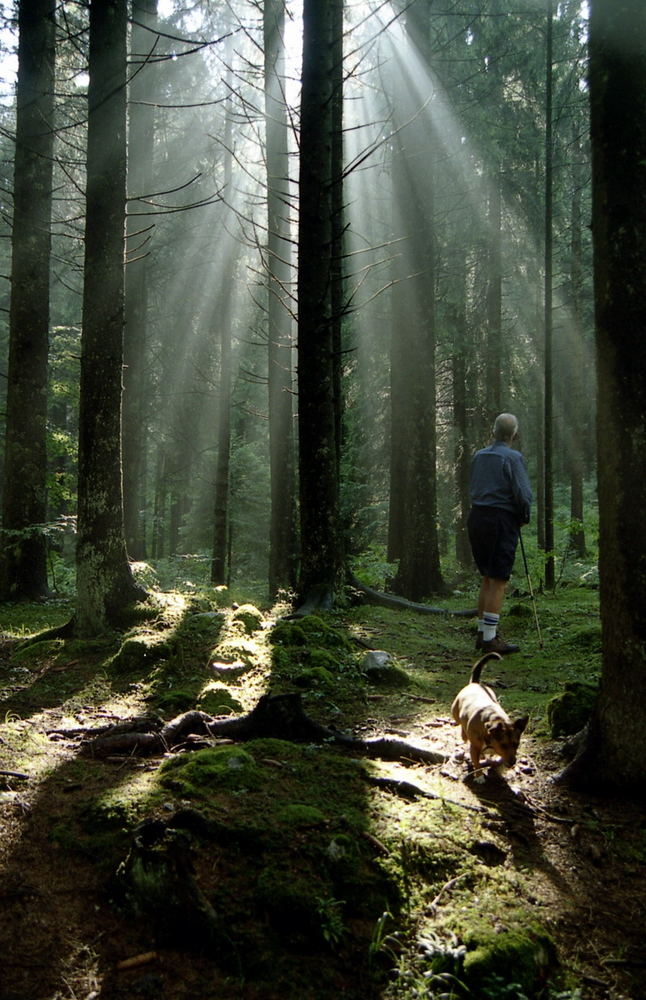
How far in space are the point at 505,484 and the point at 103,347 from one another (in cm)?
461

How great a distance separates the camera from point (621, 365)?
3.46m

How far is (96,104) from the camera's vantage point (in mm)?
7172

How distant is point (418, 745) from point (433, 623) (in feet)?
17.2

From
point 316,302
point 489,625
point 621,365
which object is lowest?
point 489,625

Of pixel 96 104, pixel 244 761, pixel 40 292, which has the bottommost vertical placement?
pixel 244 761

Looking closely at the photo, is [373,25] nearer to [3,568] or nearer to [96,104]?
[96,104]

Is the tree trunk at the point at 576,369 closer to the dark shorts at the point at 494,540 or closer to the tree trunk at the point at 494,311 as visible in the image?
the tree trunk at the point at 494,311

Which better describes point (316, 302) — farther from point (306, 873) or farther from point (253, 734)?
point (306, 873)

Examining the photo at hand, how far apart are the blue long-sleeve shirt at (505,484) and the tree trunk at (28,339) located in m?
6.69

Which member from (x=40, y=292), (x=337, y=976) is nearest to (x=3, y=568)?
(x=40, y=292)

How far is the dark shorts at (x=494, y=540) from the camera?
285 inches

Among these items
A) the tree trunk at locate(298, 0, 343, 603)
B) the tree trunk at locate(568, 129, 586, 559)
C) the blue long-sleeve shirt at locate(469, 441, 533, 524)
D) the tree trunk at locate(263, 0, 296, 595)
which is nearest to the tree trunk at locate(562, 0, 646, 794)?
the blue long-sleeve shirt at locate(469, 441, 533, 524)

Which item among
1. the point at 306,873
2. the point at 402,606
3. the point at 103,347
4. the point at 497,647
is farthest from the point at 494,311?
the point at 306,873

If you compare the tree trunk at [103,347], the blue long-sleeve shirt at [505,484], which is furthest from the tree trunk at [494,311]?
the tree trunk at [103,347]
